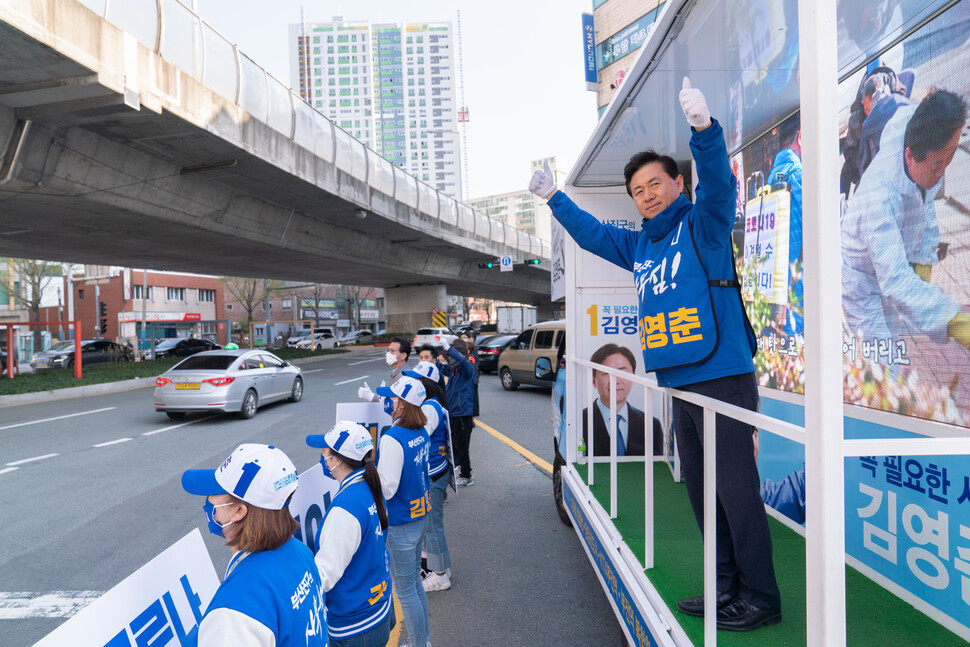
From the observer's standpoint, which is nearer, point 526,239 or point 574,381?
point 574,381

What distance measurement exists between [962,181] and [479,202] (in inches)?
5782

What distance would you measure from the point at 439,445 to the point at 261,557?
2546 millimetres

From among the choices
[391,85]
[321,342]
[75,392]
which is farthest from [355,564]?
[391,85]

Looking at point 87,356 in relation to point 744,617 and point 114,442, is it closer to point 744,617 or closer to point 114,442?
point 114,442

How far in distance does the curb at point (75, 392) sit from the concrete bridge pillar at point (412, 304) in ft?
59.9

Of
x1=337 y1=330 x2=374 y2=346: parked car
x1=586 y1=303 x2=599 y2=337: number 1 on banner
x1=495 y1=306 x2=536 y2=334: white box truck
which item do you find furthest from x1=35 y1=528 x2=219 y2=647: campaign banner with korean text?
x1=337 y1=330 x2=374 y2=346: parked car

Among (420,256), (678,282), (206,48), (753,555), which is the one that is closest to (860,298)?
(678,282)

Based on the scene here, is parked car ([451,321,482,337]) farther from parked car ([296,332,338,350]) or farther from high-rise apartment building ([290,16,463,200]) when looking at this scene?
high-rise apartment building ([290,16,463,200])

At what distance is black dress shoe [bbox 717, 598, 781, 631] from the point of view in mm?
2141

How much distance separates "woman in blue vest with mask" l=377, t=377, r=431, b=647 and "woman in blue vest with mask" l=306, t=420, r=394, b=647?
0.48 m

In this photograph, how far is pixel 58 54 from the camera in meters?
7.51

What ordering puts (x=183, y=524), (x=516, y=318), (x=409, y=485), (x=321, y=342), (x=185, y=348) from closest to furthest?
(x=409, y=485) < (x=183, y=524) < (x=185, y=348) < (x=516, y=318) < (x=321, y=342)

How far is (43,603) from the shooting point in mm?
3766

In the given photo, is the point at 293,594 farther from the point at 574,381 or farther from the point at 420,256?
the point at 420,256
